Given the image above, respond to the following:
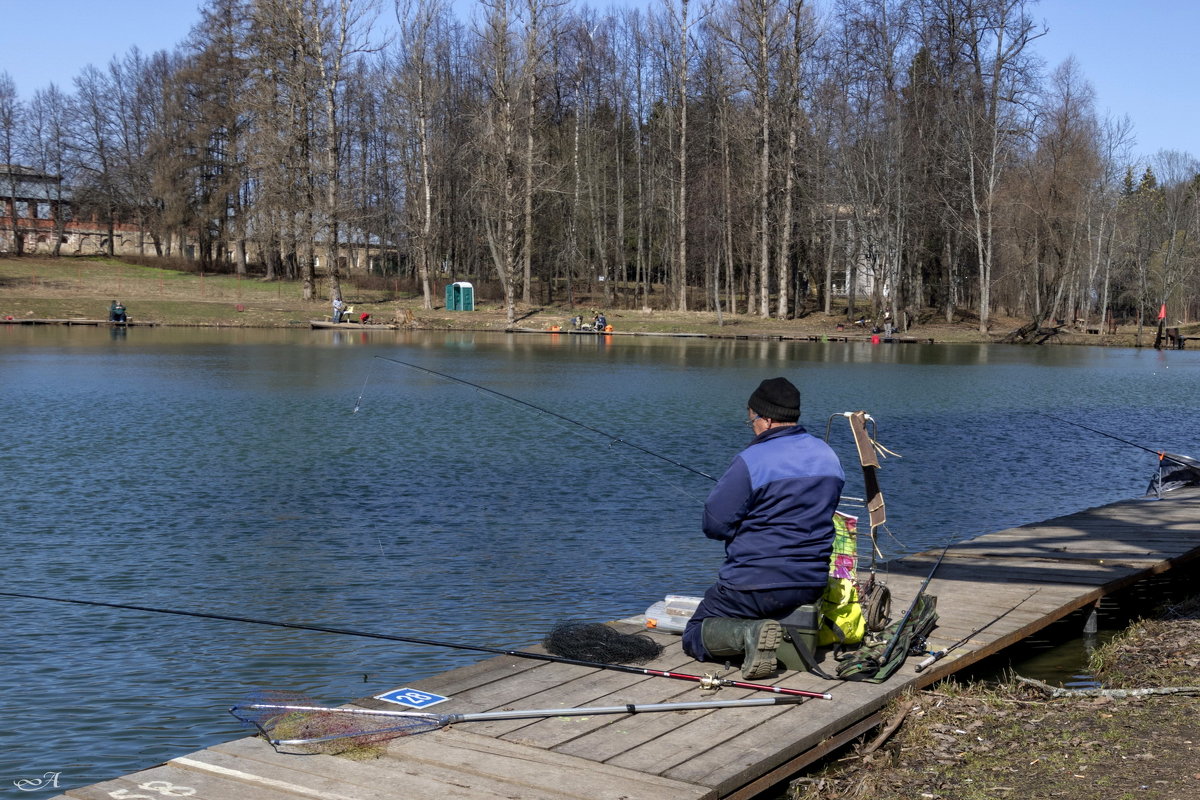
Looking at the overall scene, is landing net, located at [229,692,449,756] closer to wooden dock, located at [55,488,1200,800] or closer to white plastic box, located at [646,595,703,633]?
wooden dock, located at [55,488,1200,800]

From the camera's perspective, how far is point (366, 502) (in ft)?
44.6

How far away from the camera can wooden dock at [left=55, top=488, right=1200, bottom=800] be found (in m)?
4.54

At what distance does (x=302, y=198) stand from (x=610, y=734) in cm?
5403

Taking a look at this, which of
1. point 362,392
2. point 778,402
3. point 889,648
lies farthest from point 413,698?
point 362,392

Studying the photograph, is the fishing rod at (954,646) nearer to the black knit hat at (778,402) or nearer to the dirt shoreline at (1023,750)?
the dirt shoreline at (1023,750)

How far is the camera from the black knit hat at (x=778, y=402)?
5.99 metres

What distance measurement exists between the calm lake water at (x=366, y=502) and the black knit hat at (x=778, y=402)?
2.93 metres

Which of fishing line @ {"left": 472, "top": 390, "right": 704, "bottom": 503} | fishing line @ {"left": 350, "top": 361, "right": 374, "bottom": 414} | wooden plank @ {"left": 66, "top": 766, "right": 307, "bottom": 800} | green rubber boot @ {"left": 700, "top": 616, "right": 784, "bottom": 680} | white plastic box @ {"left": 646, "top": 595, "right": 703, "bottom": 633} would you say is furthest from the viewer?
fishing line @ {"left": 350, "top": 361, "right": 374, "bottom": 414}

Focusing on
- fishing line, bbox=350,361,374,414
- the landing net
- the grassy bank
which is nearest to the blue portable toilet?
the grassy bank

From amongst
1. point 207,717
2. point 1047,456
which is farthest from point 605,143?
point 207,717

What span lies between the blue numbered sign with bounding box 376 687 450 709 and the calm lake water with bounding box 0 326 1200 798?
1.38 metres

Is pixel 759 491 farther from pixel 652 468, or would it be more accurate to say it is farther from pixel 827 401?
pixel 827 401

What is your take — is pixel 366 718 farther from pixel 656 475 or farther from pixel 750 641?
pixel 656 475

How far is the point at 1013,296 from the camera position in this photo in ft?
247
